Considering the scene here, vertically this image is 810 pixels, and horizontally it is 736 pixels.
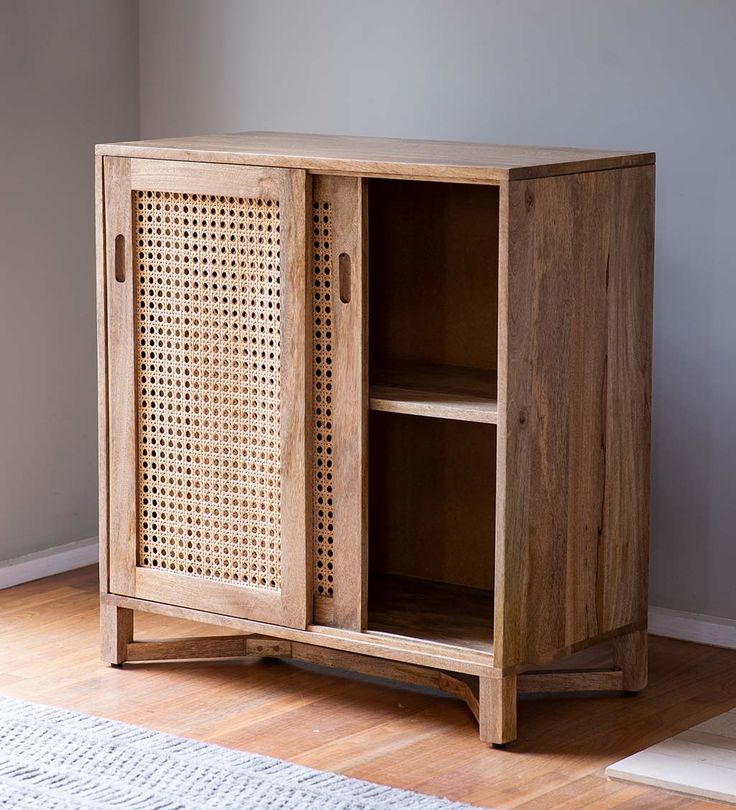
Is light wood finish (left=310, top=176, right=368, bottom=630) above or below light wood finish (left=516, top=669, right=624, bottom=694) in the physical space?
above

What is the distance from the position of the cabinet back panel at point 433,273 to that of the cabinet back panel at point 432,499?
0.51ft

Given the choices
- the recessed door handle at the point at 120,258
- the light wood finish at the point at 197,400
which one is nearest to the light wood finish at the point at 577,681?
the light wood finish at the point at 197,400

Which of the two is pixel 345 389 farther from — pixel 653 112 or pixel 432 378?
pixel 653 112

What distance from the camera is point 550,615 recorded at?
8.62 ft

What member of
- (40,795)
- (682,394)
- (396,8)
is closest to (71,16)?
(396,8)

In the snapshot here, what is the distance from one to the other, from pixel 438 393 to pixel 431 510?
50 cm

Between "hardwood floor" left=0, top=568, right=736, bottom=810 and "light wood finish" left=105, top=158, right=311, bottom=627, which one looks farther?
A: "light wood finish" left=105, top=158, right=311, bottom=627

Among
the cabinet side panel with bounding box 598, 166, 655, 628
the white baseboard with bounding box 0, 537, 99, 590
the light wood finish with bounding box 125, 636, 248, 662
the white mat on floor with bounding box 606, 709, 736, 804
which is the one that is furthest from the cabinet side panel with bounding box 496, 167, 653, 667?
the white baseboard with bounding box 0, 537, 99, 590

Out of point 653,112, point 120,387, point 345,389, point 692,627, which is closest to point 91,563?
point 120,387

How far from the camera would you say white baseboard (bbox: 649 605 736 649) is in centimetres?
310

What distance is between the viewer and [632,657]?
9.25ft

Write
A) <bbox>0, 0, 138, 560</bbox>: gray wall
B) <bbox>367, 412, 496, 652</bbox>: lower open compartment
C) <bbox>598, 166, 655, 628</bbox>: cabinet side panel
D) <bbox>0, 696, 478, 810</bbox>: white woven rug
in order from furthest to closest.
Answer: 1. <bbox>0, 0, 138, 560</bbox>: gray wall
2. <bbox>367, 412, 496, 652</bbox>: lower open compartment
3. <bbox>598, 166, 655, 628</bbox>: cabinet side panel
4. <bbox>0, 696, 478, 810</bbox>: white woven rug

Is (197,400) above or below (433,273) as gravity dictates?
below

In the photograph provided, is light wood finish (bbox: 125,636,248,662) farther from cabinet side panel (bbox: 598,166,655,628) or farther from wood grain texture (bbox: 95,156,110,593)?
cabinet side panel (bbox: 598,166,655,628)
